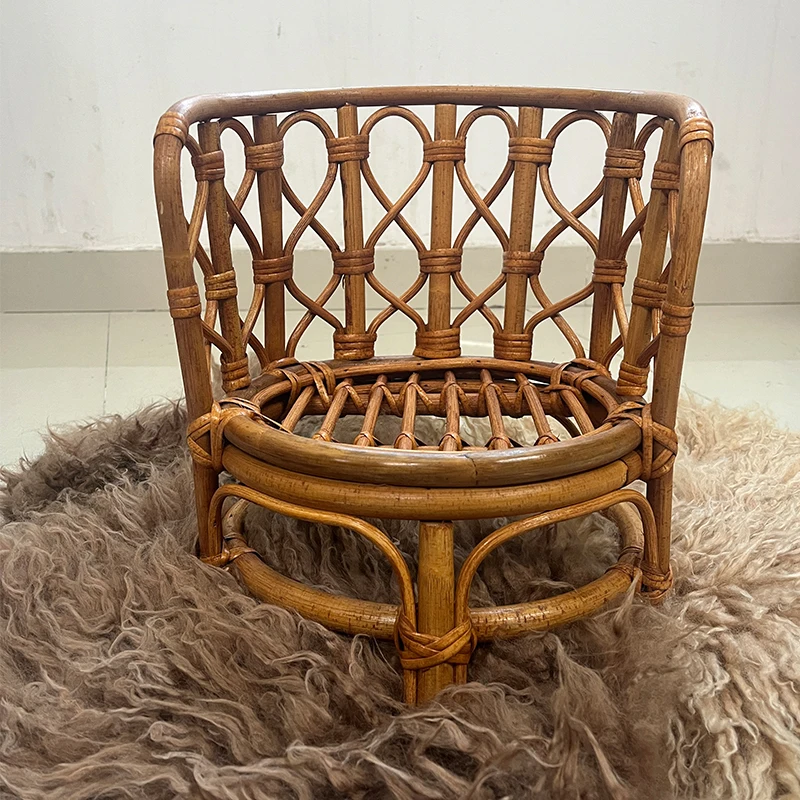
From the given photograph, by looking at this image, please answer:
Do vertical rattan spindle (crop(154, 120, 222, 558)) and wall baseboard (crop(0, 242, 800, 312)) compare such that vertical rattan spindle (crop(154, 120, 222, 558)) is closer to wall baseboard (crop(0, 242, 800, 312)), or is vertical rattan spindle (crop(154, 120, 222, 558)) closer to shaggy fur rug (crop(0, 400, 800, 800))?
shaggy fur rug (crop(0, 400, 800, 800))

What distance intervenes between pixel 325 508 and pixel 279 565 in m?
0.18

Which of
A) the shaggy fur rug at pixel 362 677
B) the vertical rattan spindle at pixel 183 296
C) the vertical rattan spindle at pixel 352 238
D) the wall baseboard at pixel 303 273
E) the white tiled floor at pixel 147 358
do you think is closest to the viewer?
the shaggy fur rug at pixel 362 677

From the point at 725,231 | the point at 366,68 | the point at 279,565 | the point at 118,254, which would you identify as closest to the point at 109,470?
the point at 279,565

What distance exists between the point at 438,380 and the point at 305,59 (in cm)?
83

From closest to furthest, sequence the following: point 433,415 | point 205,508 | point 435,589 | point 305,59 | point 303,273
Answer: point 435,589, point 205,508, point 433,415, point 305,59, point 303,273

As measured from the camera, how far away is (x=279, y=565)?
85 cm

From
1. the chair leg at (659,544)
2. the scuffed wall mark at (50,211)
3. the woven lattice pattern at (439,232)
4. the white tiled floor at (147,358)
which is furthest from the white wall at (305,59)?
the chair leg at (659,544)

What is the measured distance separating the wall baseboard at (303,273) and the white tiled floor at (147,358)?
0.03m

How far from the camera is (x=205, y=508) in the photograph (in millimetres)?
823

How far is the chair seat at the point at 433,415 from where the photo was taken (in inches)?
26.3

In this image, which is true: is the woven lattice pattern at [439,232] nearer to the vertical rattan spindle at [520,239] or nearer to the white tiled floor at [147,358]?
the vertical rattan spindle at [520,239]

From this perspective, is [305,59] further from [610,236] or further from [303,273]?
[610,236]

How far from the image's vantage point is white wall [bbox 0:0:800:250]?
1.55 m

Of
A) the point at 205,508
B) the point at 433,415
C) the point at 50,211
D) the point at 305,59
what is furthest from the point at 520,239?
the point at 50,211
